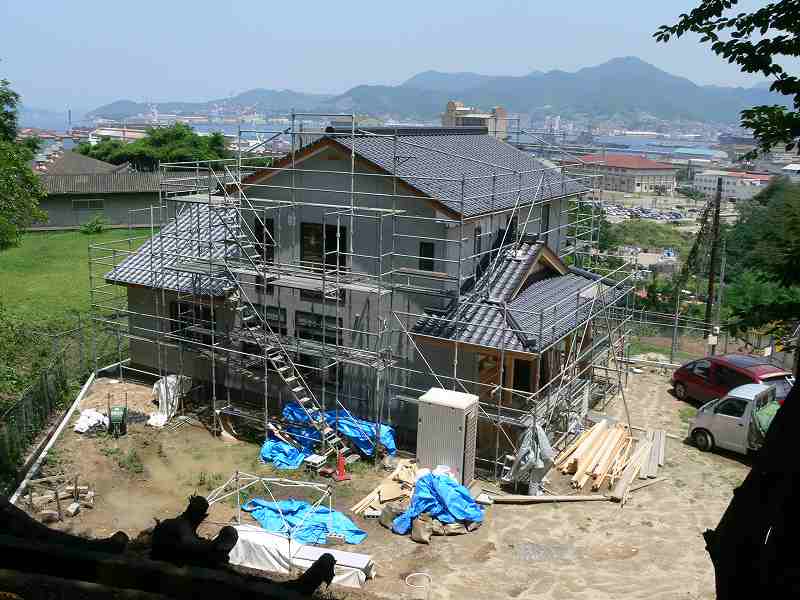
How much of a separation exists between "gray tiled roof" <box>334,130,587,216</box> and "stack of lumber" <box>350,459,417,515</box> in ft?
19.3

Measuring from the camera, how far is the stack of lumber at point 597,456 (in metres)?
16.6

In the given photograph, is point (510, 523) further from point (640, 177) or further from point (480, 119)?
point (640, 177)

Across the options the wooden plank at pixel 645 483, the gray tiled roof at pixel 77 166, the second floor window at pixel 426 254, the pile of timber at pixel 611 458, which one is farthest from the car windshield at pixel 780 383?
the gray tiled roof at pixel 77 166

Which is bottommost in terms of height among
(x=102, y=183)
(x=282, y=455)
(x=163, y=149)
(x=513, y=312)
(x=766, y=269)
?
(x=282, y=455)

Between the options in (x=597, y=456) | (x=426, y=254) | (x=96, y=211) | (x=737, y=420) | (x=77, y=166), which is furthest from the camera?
(x=77, y=166)

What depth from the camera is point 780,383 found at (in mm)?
19031

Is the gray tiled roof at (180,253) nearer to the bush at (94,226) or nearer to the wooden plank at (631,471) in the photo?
the wooden plank at (631,471)

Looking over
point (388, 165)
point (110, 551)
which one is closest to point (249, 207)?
point (388, 165)

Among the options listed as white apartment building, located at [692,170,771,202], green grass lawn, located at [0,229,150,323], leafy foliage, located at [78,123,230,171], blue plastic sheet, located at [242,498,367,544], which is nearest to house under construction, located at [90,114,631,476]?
blue plastic sheet, located at [242,498,367,544]

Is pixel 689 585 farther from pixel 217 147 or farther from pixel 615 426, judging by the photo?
pixel 217 147

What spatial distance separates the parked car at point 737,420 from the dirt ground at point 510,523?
40cm

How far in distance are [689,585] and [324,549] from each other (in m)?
6.18

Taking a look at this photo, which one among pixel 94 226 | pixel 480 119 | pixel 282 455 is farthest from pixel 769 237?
pixel 94 226

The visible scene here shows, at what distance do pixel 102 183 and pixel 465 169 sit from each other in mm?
38565
